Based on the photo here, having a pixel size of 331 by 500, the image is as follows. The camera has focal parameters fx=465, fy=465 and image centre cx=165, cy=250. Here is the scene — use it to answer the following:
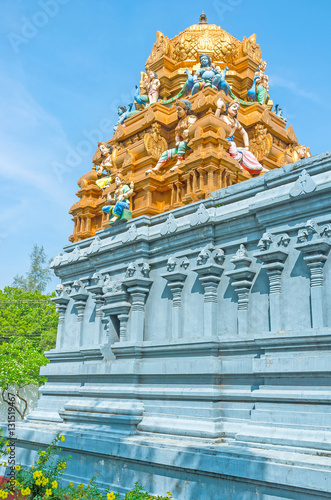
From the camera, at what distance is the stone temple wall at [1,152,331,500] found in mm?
8922

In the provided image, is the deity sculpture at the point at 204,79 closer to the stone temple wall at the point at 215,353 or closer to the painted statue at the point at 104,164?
the painted statue at the point at 104,164

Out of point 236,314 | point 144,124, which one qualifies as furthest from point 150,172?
point 236,314

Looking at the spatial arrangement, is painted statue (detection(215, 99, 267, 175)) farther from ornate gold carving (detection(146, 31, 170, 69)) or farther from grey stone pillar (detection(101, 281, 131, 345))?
grey stone pillar (detection(101, 281, 131, 345))

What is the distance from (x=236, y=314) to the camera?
11.5m

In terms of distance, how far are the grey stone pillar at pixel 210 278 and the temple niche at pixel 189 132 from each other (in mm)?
7613

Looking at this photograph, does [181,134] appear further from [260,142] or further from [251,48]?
[251,48]

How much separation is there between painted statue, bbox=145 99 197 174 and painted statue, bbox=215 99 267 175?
137 centimetres

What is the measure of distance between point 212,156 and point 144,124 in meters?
6.15

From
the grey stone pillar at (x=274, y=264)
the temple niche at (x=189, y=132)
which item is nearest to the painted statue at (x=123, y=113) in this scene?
the temple niche at (x=189, y=132)

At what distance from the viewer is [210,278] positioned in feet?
39.0

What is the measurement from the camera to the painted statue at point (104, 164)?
26812 millimetres

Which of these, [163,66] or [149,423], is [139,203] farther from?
[149,423]

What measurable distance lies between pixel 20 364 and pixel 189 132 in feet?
62.6

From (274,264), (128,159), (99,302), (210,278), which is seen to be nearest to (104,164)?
(128,159)
